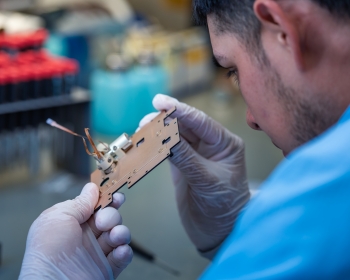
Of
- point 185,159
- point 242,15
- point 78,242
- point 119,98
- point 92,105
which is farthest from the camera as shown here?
point 119,98

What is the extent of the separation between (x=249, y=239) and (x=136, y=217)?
824 mm

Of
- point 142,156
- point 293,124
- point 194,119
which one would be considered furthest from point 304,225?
point 194,119

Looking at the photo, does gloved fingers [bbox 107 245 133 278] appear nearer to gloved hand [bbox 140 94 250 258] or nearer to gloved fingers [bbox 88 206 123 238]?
gloved fingers [bbox 88 206 123 238]

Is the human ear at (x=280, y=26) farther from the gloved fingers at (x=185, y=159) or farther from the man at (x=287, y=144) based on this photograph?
the gloved fingers at (x=185, y=159)

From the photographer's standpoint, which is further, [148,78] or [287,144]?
[148,78]

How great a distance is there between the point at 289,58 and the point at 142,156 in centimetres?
31

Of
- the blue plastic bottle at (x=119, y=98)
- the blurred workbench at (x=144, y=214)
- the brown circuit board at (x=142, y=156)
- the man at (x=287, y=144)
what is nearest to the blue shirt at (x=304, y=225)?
the man at (x=287, y=144)

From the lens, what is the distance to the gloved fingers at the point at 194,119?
34.9 inches

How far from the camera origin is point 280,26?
547 millimetres

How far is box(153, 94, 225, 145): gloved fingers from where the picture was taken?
89 centimetres

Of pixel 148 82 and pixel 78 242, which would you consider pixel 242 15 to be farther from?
pixel 148 82

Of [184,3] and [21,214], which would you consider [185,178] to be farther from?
[184,3]

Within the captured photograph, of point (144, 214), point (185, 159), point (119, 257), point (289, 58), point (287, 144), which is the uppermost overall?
point (289, 58)

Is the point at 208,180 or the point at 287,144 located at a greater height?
the point at 287,144
